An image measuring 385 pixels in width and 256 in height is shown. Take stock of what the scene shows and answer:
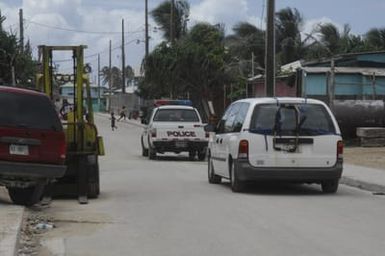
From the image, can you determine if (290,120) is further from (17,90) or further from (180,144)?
(180,144)

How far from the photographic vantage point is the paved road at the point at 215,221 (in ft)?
31.1

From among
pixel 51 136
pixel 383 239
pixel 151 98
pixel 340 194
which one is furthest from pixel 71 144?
pixel 151 98

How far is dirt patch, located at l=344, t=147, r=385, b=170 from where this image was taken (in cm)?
2314

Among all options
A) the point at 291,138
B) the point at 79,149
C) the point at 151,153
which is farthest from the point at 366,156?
the point at 79,149

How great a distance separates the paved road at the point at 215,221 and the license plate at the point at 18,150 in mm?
1078

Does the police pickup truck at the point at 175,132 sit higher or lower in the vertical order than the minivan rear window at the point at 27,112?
lower

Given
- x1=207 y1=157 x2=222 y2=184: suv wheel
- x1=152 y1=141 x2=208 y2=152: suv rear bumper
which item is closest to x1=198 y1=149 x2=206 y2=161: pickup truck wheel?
x1=152 y1=141 x2=208 y2=152: suv rear bumper

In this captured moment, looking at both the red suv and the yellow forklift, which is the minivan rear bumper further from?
the red suv

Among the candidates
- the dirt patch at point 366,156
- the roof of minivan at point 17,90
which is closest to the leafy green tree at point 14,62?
the dirt patch at point 366,156

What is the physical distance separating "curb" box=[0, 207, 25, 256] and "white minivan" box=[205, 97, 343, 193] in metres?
5.18

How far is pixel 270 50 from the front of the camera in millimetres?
27266

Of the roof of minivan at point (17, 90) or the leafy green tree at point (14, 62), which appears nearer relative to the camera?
the roof of minivan at point (17, 90)

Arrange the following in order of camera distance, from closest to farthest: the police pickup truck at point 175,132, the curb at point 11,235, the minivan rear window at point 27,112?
1. the curb at point 11,235
2. the minivan rear window at point 27,112
3. the police pickup truck at point 175,132

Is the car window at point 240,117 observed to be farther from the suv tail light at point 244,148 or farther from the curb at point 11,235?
the curb at point 11,235
